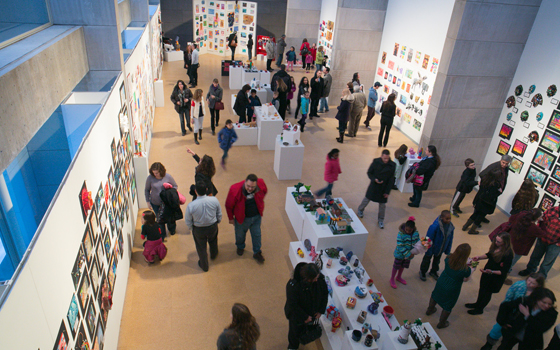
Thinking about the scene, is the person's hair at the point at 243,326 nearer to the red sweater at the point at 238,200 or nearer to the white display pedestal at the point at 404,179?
the red sweater at the point at 238,200

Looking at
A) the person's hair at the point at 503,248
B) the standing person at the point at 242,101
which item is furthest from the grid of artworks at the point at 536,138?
the standing person at the point at 242,101

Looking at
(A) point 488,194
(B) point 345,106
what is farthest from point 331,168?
(B) point 345,106

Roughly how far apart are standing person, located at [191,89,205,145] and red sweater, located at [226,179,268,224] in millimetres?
4698

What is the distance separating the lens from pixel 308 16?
61.7 feet

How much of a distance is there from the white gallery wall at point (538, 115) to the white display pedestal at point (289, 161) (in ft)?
15.5

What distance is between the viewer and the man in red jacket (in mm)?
5578

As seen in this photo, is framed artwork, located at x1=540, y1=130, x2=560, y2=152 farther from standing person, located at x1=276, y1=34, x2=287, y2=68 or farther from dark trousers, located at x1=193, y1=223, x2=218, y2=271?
standing person, located at x1=276, y1=34, x2=287, y2=68

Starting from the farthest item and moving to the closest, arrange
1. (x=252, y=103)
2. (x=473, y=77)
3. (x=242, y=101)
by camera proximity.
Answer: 1. (x=252, y=103)
2. (x=242, y=101)
3. (x=473, y=77)

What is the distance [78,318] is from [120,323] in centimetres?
190

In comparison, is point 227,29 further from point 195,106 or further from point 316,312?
point 316,312

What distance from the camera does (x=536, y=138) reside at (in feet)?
25.0

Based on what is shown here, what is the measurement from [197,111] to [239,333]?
748 centimetres

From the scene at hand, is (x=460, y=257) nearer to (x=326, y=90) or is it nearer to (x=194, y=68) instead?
(x=326, y=90)

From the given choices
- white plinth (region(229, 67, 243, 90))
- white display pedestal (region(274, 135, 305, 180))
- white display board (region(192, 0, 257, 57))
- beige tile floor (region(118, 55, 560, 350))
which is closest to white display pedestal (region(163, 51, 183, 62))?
white display board (region(192, 0, 257, 57))
